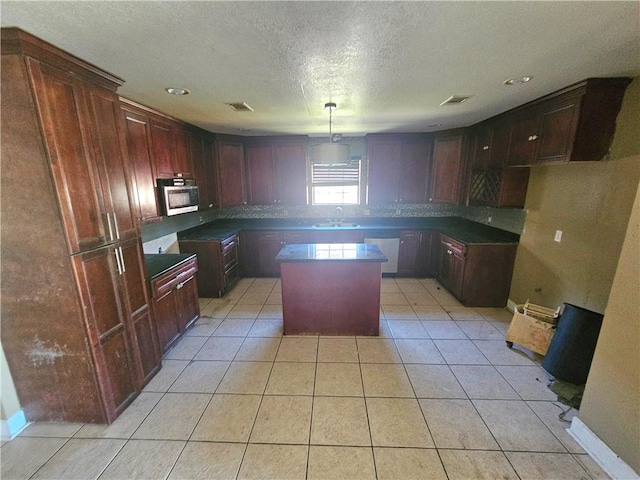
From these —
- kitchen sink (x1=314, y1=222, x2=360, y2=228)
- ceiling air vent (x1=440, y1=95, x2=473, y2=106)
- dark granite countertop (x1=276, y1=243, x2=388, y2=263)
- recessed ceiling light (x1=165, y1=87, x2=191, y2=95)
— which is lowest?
dark granite countertop (x1=276, y1=243, x2=388, y2=263)

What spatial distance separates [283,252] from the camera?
9.62 ft

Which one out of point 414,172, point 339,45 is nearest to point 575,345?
point 339,45

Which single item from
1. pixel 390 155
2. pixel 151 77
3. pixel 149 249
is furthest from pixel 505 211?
pixel 149 249

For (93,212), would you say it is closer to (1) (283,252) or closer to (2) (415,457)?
(1) (283,252)

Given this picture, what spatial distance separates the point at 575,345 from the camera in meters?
2.08

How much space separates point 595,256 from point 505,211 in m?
1.43

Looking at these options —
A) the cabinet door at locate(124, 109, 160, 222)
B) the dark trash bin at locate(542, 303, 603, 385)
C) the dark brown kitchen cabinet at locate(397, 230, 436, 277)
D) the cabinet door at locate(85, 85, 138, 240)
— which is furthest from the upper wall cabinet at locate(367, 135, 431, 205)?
the cabinet door at locate(85, 85, 138, 240)

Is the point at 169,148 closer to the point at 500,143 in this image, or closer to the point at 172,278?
the point at 172,278

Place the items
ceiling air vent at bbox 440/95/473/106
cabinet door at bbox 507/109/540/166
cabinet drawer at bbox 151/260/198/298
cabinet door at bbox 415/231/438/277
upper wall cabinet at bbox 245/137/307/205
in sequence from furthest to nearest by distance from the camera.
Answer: upper wall cabinet at bbox 245/137/307/205 → cabinet door at bbox 415/231/438/277 → cabinet door at bbox 507/109/540/166 → ceiling air vent at bbox 440/95/473/106 → cabinet drawer at bbox 151/260/198/298

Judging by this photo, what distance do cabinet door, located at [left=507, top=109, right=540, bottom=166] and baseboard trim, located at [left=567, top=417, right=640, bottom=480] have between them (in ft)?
7.69

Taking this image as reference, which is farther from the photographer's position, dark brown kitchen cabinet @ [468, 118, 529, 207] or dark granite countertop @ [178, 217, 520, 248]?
dark granite countertop @ [178, 217, 520, 248]

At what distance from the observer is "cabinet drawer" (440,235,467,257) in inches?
136

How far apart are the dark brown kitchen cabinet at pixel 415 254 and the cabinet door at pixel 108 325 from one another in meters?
3.79

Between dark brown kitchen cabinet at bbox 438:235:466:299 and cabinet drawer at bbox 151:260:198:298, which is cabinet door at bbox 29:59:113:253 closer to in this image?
cabinet drawer at bbox 151:260:198:298
